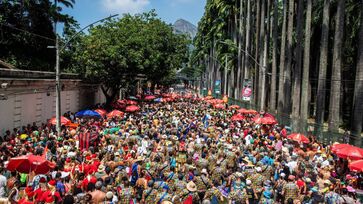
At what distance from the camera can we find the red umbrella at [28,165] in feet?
32.4

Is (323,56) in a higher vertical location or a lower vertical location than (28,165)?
higher

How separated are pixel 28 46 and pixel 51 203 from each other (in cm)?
3504

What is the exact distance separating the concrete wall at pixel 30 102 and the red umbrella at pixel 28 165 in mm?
11023

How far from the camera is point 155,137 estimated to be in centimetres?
1775

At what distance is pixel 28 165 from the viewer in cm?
997

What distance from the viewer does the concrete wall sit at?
69.2 feet

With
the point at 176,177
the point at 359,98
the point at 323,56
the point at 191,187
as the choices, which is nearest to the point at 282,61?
the point at 323,56

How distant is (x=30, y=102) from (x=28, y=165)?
1541 cm

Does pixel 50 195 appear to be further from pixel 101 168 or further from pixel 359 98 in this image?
pixel 359 98

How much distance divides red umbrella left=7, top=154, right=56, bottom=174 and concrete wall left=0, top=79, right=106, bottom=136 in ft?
36.2

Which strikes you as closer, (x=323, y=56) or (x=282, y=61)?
(x=323, y=56)

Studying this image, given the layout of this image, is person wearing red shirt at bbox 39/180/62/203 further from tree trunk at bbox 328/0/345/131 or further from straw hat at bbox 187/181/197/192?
tree trunk at bbox 328/0/345/131

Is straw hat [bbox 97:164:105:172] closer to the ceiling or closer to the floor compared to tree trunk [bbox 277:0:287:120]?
closer to the floor

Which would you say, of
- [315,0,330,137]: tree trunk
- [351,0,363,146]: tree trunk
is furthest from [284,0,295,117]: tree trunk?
[351,0,363,146]: tree trunk
